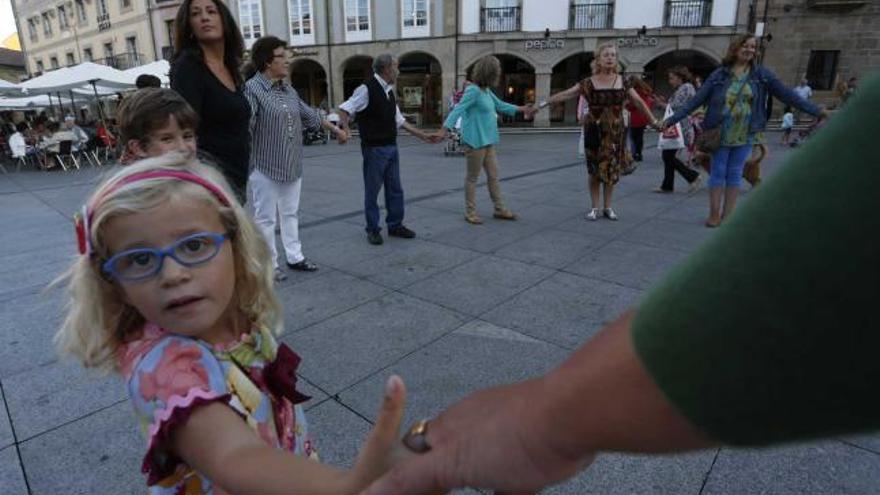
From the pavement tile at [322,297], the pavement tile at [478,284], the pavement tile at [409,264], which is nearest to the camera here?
the pavement tile at [322,297]

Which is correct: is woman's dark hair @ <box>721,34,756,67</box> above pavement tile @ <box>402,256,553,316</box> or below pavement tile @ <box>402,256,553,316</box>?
above

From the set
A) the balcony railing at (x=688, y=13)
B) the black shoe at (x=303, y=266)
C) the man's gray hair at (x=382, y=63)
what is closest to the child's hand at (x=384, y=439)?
the black shoe at (x=303, y=266)

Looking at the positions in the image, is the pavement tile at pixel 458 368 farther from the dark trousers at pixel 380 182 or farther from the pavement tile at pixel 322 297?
the dark trousers at pixel 380 182

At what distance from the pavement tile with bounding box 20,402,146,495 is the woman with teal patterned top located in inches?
221

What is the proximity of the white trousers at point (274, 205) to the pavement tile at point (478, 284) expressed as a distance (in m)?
1.18

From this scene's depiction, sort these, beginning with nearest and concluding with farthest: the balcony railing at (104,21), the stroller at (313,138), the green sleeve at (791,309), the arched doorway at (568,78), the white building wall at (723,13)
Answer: the green sleeve at (791,309), the stroller at (313,138), the white building wall at (723,13), the arched doorway at (568,78), the balcony railing at (104,21)

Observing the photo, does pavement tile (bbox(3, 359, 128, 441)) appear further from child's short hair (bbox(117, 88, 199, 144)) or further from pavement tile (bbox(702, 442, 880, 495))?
pavement tile (bbox(702, 442, 880, 495))

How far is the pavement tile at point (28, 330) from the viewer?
10.4 feet

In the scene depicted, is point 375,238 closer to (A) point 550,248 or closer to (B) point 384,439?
(A) point 550,248

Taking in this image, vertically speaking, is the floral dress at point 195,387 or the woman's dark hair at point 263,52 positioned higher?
the woman's dark hair at point 263,52

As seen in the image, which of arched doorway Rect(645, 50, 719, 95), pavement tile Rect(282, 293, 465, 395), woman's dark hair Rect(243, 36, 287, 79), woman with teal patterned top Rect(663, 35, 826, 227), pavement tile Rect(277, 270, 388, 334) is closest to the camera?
pavement tile Rect(282, 293, 465, 395)

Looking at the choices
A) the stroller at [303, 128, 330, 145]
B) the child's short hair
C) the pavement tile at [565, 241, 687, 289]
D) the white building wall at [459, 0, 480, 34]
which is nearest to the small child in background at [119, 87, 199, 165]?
the child's short hair

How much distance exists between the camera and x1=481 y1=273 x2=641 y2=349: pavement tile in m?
3.34

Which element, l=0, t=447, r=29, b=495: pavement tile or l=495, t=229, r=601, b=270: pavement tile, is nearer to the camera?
l=0, t=447, r=29, b=495: pavement tile
